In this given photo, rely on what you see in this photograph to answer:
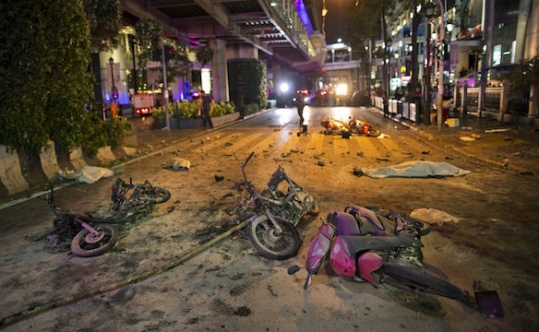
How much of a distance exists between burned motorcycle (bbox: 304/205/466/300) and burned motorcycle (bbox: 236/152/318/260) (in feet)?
1.98

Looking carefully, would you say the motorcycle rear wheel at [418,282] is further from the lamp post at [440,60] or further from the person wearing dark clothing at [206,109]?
the person wearing dark clothing at [206,109]

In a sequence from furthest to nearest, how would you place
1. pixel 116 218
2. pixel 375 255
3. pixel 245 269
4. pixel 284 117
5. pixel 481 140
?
pixel 284 117 → pixel 481 140 → pixel 116 218 → pixel 245 269 → pixel 375 255

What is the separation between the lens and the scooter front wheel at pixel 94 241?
487cm

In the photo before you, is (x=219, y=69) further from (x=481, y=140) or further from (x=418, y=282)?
(x=418, y=282)

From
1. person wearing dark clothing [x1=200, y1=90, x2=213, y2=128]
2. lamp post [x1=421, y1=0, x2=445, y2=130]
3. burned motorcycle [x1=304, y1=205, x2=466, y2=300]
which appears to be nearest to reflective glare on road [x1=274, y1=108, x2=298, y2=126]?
person wearing dark clothing [x1=200, y1=90, x2=213, y2=128]

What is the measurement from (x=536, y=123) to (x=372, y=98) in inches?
972

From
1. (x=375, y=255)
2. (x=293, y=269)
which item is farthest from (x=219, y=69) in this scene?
(x=375, y=255)

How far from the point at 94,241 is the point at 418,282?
152 inches

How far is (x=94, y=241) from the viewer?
508cm

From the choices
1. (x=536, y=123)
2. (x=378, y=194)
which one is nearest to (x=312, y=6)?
(x=536, y=123)

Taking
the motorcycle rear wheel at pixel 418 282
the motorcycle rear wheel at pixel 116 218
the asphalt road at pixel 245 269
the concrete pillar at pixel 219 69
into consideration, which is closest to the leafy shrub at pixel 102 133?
the asphalt road at pixel 245 269

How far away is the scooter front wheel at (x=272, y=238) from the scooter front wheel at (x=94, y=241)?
183cm

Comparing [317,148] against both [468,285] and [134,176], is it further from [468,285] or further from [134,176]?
[468,285]

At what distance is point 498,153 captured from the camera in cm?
1115
